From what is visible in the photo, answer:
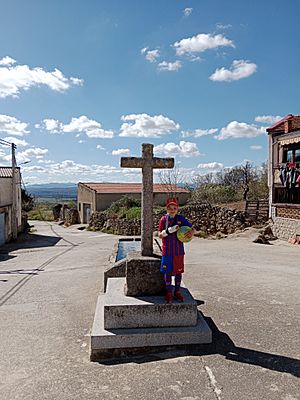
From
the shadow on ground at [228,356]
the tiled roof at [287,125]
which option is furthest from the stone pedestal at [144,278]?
the tiled roof at [287,125]

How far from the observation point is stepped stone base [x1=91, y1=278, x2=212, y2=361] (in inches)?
166

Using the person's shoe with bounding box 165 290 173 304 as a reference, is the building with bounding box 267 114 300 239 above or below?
above

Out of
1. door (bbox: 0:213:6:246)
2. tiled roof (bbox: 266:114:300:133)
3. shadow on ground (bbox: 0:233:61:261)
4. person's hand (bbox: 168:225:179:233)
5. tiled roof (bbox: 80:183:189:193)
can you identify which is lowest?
shadow on ground (bbox: 0:233:61:261)

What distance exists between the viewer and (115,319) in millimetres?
4418

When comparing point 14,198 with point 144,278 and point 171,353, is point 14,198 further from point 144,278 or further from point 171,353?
point 171,353

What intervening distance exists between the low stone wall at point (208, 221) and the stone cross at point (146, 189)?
15.2 m

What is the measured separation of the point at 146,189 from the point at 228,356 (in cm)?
257

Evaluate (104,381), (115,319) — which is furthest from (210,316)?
(104,381)

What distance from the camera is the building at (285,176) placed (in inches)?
632

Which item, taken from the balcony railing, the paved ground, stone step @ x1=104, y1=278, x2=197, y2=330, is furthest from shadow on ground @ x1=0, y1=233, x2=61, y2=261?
stone step @ x1=104, y1=278, x2=197, y2=330

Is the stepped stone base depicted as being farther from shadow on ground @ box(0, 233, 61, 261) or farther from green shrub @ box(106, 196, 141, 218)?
green shrub @ box(106, 196, 141, 218)

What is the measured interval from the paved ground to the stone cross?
1543mm

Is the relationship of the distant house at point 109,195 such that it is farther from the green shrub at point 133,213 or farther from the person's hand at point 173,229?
the person's hand at point 173,229

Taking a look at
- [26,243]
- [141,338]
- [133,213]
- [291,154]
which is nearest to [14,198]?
[26,243]
